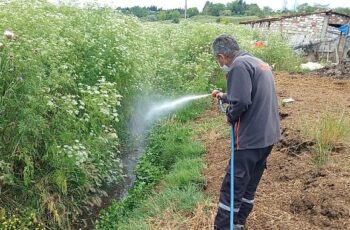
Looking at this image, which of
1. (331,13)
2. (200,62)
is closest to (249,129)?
(200,62)

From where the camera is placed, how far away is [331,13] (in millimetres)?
29000

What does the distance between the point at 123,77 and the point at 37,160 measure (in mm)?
2552

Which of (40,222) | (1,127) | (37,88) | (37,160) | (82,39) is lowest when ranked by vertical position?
(40,222)

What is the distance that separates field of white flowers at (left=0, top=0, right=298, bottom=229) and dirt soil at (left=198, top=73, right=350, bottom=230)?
69.7 inches

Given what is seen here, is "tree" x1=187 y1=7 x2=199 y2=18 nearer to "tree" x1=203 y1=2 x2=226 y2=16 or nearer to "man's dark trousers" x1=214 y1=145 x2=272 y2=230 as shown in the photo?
"tree" x1=203 y1=2 x2=226 y2=16

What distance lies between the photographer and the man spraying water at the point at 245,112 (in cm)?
390

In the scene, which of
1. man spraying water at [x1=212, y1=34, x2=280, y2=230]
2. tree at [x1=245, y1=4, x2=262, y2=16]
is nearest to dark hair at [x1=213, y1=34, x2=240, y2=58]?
man spraying water at [x1=212, y1=34, x2=280, y2=230]

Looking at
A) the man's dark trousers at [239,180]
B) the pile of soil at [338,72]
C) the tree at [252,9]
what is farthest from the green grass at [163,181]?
the tree at [252,9]

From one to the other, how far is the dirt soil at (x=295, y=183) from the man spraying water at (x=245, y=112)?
0.80 m

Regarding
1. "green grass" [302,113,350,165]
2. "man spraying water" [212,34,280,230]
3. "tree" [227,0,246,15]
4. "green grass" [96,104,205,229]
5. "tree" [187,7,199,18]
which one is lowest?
"green grass" [96,104,205,229]

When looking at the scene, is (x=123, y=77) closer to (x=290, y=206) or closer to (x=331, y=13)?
(x=290, y=206)

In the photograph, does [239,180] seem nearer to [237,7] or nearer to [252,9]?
[252,9]

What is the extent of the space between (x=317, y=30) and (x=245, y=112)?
2708 centimetres

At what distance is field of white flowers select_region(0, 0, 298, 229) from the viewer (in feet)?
15.1
